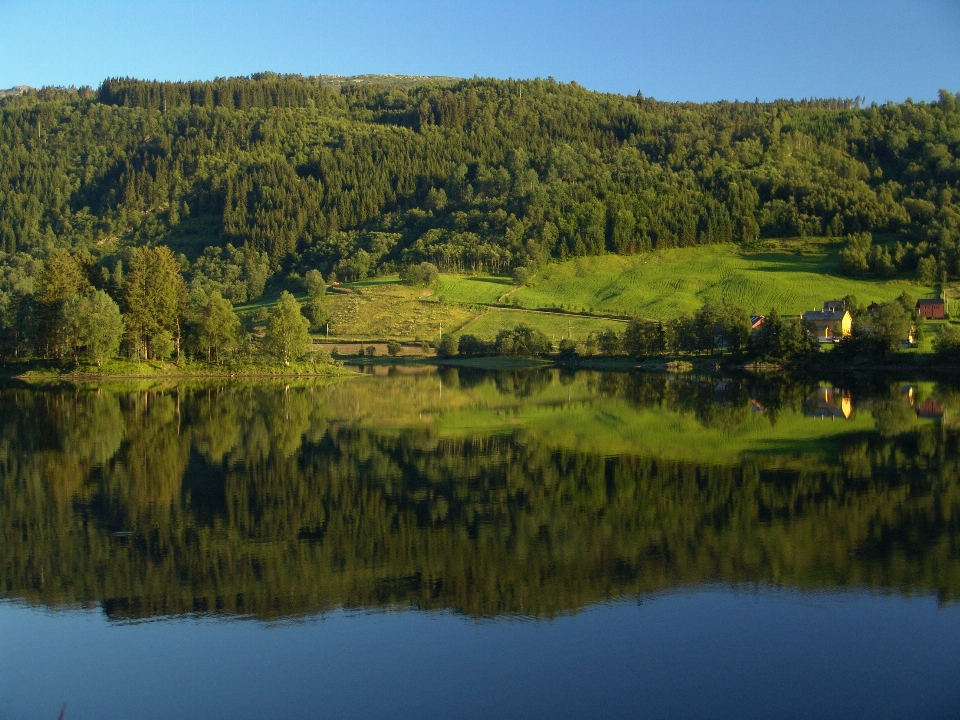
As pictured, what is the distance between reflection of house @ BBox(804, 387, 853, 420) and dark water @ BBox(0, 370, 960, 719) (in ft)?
31.5

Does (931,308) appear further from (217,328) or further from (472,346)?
(217,328)

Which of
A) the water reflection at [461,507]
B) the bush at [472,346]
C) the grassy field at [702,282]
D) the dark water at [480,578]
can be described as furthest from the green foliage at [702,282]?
the dark water at [480,578]

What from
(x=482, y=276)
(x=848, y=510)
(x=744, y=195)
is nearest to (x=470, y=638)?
(x=848, y=510)

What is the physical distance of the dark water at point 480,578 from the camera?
13.2 m

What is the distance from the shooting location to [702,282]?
394 ft

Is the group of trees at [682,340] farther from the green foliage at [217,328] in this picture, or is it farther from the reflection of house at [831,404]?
the green foliage at [217,328]

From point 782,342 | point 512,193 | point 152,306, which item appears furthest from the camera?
point 512,193

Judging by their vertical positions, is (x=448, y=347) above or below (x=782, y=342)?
below

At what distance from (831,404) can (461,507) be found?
32852mm

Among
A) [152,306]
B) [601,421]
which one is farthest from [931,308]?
[152,306]

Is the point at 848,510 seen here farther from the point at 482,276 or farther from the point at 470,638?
the point at 482,276

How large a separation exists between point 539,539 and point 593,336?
3221 inches

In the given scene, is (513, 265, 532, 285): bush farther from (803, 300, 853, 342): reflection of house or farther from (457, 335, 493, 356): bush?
(803, 300, 853, 342): reflection of house

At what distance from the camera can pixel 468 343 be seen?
102438 mm
